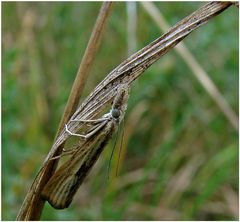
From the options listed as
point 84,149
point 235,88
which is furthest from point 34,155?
point 84,149

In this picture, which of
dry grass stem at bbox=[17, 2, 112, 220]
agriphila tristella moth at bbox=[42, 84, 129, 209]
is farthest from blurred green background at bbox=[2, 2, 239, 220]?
dry grass stem at bbox=[17, 2, 112, 220]

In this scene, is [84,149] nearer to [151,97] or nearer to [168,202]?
[168,202]

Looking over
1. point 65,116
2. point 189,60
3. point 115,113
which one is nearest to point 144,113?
point 189,60

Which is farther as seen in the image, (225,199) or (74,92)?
(225,199)

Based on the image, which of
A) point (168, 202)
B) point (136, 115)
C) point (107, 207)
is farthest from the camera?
point (136, 115)

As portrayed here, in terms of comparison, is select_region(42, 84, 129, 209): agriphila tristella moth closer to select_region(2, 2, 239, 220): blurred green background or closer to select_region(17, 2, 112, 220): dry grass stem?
select_region(17, 2, 112, 220): dry grass stem
